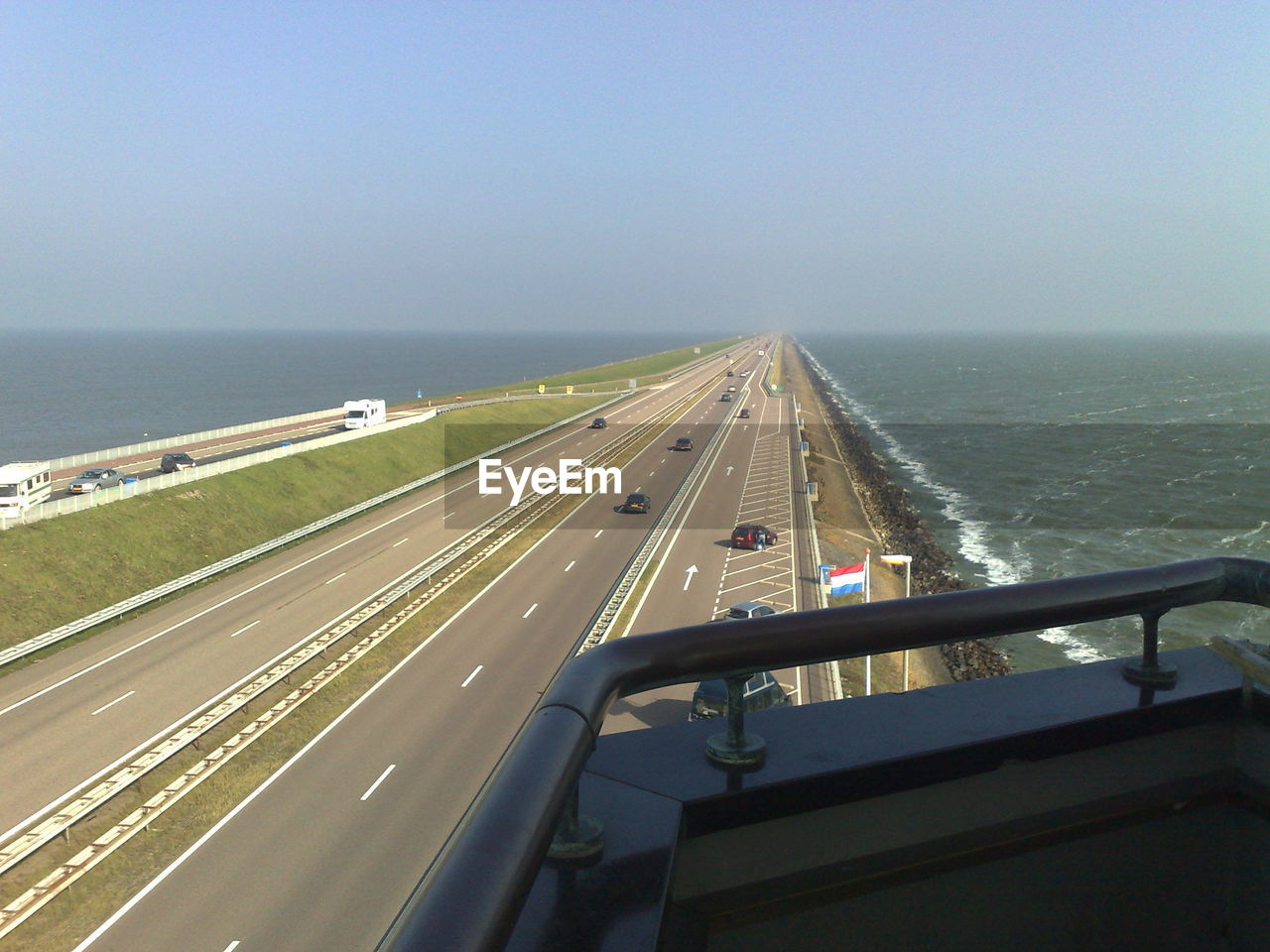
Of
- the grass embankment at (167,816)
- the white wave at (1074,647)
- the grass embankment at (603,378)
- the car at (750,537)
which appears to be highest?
the grass embankment at (603,378)

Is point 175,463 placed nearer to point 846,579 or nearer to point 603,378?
point 846,579

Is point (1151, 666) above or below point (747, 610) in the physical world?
above

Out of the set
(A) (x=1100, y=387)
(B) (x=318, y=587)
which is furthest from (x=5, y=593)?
(A) (x=1100, y=387)

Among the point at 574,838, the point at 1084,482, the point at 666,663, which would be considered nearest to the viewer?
the point at 574,838

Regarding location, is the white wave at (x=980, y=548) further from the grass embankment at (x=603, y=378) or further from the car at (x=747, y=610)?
the grass embankment at (x=603, y=378)

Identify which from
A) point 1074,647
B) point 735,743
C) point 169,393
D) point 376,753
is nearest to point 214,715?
point 376,753

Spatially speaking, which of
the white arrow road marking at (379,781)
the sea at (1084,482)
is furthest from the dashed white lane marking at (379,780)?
the sea at (1084,482)

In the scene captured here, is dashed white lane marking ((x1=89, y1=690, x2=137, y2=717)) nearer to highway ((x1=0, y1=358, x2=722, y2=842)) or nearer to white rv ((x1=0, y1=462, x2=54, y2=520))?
highway ((x1=0, y1=358, x2=722, y2=842))
